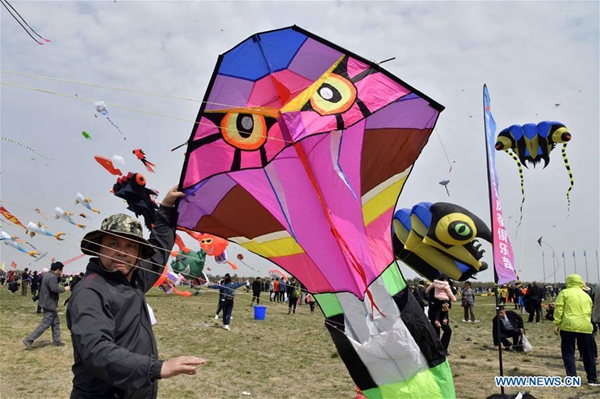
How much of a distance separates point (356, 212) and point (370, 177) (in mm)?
494

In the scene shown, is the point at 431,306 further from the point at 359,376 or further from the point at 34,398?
the point at 34,398

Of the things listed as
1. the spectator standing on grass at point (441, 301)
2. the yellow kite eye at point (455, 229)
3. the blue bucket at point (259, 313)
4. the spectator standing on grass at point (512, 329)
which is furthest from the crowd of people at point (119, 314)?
the blue bucket at point (259, 313)

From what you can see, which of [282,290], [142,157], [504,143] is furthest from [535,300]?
[142,157]

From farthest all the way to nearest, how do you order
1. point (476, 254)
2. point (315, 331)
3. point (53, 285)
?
point (315, 331) < point (476, 254) < point (53, 285)

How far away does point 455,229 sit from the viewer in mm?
9836

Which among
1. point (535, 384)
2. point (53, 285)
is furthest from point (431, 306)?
point (53, 285)

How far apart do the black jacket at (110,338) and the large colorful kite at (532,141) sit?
9.82m

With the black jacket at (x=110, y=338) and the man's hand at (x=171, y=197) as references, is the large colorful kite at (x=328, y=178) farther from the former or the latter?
the black jacket at (x=110, y=338)

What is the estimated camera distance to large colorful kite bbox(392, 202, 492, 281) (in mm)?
9945

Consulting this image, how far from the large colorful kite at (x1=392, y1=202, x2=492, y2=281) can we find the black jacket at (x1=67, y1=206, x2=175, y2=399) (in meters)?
8.37

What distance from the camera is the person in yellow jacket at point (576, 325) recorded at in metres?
6.27

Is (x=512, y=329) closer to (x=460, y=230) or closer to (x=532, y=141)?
(x=460, y=230)

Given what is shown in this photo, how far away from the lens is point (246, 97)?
348 cm

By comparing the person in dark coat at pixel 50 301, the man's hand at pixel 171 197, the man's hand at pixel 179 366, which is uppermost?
the man's hand at pixel 171 197
